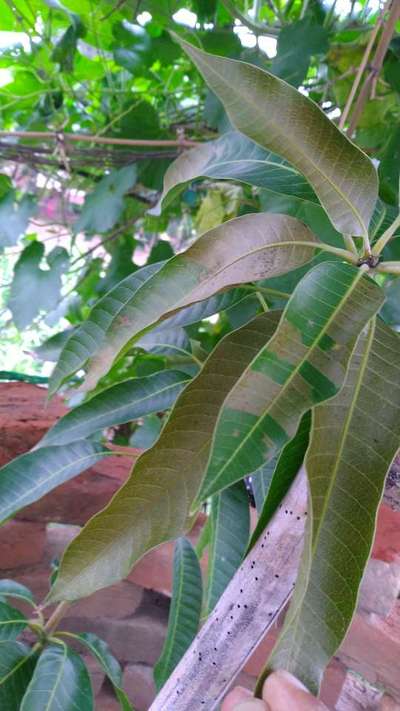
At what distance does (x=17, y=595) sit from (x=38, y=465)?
224mm

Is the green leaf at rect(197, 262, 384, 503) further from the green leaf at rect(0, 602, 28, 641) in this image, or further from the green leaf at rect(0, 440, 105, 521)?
the green leaf at rect(0, 602, 28, 641)

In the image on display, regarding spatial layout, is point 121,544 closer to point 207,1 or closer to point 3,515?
point 3,515

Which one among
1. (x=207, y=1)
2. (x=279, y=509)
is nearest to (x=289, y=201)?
(x=207, y=1)

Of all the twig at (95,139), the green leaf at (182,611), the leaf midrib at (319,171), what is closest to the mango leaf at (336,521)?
the leaf midrib at (319,171)

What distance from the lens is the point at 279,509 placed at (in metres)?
0.41

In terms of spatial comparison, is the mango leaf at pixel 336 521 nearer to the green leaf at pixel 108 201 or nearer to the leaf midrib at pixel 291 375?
the leaf midrib at pixel 291 375

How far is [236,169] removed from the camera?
562 mm

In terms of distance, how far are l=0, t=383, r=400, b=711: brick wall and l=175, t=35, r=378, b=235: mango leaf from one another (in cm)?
21

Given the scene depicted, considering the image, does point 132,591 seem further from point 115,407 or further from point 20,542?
point 115,407

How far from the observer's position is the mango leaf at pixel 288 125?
16.7 inches

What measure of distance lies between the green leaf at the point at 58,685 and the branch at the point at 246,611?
297 millimetres

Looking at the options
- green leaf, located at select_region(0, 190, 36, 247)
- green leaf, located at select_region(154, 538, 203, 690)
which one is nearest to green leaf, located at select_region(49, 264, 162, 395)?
green leaf, located at select_region(154, 538, 203, 690)

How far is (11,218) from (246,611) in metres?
1.15

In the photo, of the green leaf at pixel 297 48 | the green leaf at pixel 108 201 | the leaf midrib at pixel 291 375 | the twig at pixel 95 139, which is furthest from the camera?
the green leaf at pixel 108 201
